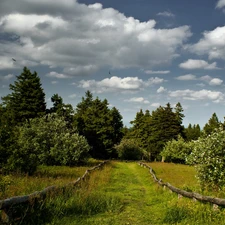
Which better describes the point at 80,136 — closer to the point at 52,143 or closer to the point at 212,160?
the point at 52,143

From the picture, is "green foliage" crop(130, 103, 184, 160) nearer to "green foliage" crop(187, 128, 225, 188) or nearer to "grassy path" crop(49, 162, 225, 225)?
"green foliage" crop(187, 128, 225, 188)

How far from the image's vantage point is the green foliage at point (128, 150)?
67750 mm

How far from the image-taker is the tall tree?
48812 mm

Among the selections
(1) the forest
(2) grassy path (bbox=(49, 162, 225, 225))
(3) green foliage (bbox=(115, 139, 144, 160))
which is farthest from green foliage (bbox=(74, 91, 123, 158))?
(2) grassy path (bbox=(49, 162, 225, 225))

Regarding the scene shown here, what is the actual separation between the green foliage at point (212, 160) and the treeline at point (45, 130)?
11.3m

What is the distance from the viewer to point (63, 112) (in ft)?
198

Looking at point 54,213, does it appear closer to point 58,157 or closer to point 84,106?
point 58,157

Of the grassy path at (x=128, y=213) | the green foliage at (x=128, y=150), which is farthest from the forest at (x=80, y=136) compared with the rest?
the grassy path at (x=128, y=213)

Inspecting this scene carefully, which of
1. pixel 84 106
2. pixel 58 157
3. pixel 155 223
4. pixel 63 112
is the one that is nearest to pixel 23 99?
pixel 63 112

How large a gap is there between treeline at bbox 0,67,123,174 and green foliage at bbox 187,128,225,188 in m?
11.3

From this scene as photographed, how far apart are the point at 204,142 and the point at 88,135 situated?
5352 cm

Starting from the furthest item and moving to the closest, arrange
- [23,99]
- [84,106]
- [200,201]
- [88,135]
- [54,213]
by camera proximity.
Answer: [84,106]
[88,135]
[23,99]
[200,201]
[54,213]

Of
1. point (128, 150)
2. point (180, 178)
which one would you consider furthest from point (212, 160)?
point (128, 150)

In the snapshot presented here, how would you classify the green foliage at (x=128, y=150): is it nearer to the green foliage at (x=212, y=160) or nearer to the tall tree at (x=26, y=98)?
the tall tree at (x=26, y=98)
